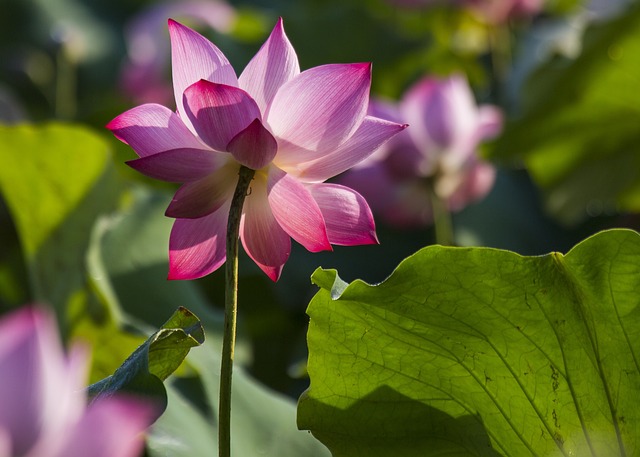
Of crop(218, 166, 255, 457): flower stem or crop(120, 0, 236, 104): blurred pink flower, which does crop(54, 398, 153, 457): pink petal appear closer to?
crop(218, 166, 255, 457): flower stem

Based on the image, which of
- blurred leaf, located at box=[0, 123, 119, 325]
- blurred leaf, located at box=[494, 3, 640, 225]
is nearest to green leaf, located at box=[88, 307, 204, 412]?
blurred leaf, located at box=[0, 123, 119, 325]

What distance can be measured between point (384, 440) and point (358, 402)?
1.1 inches

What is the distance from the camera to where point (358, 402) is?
57 cm

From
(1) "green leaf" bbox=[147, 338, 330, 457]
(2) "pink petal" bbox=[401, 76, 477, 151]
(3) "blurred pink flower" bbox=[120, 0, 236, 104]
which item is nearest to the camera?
(1) "green leaf" bbox=[147, 338, 330, 457]

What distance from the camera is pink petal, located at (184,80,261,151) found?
18.4 inches

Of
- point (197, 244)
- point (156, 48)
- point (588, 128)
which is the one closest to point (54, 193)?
point (197, 244)

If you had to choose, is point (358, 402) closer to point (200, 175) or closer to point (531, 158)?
point (200, 175)

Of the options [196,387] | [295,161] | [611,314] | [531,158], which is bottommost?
[531,158]

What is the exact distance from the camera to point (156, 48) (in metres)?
1.82

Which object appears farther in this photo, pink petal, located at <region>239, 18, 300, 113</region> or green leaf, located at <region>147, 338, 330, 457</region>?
green leaf, located at <region>147, 338, 330, 457</region>

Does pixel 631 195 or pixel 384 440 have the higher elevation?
pixel 384 440

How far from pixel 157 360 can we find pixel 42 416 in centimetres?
21

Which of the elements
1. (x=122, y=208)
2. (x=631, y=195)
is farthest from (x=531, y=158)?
(x=122, y=208)

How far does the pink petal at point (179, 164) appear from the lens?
47cm
